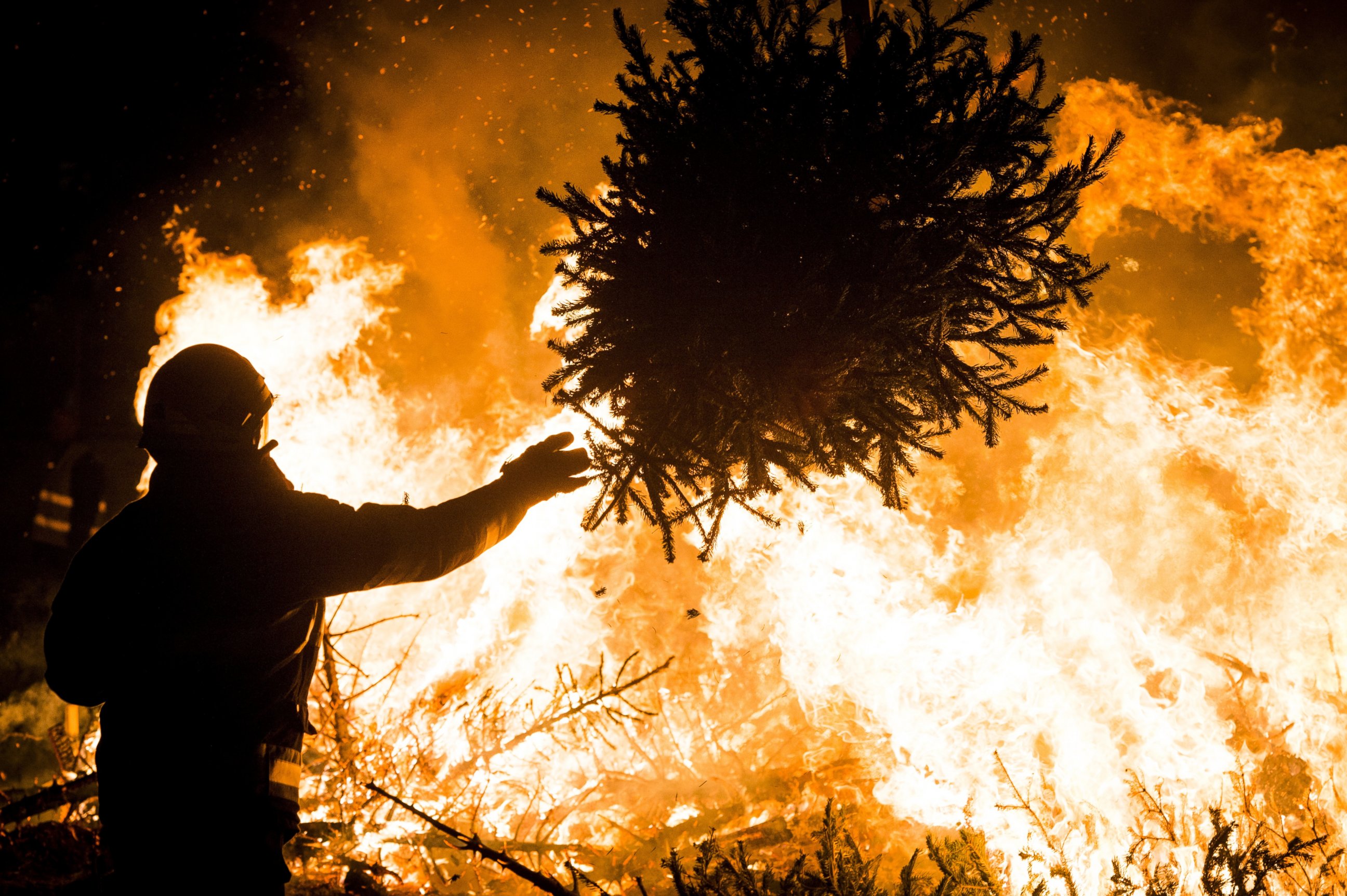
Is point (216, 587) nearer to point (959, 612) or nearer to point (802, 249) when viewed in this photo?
point (802, 249)

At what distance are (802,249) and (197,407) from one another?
86.2 inches

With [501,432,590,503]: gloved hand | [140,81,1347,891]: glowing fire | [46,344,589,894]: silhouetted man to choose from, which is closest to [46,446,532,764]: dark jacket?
[46,344,589,894]: silhouetted man

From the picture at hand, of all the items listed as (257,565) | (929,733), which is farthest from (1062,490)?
(257,565)

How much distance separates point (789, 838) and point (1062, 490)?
3.58m

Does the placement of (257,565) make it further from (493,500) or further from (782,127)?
(782,127)

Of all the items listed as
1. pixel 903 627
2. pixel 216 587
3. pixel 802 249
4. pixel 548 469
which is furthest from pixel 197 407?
pixel 903 627

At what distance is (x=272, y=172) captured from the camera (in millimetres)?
7273

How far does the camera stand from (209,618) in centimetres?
193

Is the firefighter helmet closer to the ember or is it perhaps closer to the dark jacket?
the dark jacket

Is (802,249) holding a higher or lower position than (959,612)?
higher

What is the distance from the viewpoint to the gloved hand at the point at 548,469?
2.56 metres

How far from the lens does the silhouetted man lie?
1928 mm

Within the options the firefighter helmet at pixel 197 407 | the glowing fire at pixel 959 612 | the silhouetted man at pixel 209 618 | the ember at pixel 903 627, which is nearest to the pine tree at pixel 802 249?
the silhouetted man at pixel 209 618

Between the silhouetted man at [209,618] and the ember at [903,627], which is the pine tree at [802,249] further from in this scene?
the ember at [903,627]
